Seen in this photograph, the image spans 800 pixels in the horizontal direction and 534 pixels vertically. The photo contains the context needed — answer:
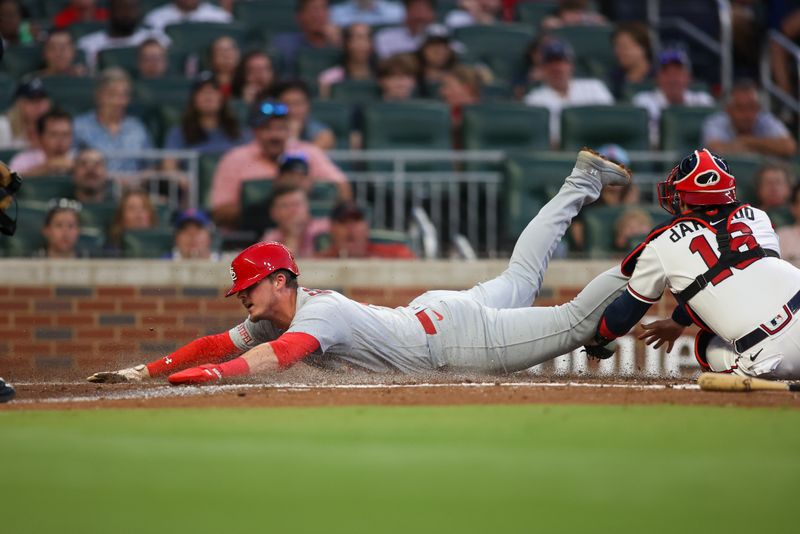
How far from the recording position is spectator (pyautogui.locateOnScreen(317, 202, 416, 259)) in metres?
9.53

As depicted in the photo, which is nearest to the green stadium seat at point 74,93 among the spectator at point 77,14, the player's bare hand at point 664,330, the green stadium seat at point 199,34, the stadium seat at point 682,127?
the green stadium seat at point 199,34

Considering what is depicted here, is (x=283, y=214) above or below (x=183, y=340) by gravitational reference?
above

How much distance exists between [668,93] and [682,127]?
0.82 meters

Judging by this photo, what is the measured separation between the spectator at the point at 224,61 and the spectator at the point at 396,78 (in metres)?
1.39

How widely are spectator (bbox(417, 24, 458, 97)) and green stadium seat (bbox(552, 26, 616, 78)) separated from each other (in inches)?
58.4

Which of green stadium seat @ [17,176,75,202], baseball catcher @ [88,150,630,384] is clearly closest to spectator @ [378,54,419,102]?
green stadium seat @ [17,176,75,202]

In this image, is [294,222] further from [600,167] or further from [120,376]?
[120,376]

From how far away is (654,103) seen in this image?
12.2 metres

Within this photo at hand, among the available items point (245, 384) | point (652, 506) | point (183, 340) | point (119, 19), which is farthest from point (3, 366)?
point (652, 506)

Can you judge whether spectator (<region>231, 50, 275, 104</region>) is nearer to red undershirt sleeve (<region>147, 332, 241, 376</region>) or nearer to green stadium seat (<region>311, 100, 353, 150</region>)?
green stadium seat (<region>311, 100, 353, 150</region>)

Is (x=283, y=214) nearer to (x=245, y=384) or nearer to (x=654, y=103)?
(x=245, y=384)

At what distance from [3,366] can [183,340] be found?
135cm

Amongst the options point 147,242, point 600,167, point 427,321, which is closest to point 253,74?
point 147,242

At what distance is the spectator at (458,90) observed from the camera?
1152cm
